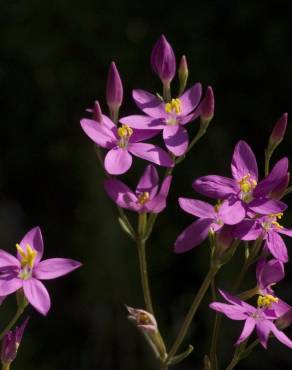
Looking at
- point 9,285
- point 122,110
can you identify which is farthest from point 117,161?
point 122,110

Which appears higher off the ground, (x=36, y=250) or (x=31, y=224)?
(x=36, y=250)

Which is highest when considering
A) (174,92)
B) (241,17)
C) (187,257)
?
(241,17)

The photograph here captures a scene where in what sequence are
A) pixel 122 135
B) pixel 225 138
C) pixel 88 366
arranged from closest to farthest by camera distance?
pixel 122 135, pixel 88 366, pixel 225 138

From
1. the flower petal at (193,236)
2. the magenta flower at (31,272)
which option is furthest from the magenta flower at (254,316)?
the magenta flower at (31,272)

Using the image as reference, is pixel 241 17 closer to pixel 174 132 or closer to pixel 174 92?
pixel 174 92

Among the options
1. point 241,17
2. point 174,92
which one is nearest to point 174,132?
point 174,92

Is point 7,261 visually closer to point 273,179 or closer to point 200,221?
point 200,221

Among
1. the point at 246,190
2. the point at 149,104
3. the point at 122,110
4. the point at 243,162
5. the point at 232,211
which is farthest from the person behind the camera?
the point at 122,110

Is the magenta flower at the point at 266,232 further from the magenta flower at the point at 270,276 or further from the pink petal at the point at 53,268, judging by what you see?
the pink petal at the point at 53,268
